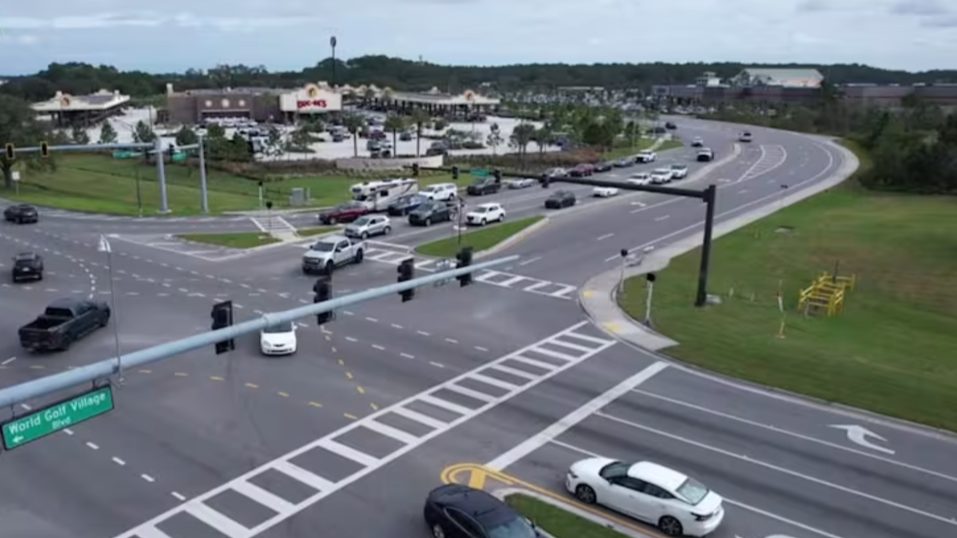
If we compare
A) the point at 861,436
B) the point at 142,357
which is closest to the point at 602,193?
the point at 861,436

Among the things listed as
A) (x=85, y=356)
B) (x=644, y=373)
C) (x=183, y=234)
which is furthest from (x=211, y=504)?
(x=183, y=234)

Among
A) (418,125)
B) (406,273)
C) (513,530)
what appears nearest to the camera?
(513,530)

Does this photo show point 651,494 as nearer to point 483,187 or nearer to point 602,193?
point 483,187

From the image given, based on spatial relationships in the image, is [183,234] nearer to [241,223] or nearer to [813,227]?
[241,223]

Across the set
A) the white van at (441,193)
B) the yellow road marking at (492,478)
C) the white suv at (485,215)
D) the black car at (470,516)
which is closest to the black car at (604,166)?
the white van at (441,193)

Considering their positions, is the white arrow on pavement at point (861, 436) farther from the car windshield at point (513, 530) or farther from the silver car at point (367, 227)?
the silver car at point (367, 227)

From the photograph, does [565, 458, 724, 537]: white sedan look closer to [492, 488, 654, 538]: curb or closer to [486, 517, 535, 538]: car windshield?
[492, 488, 654, 538]: curb
